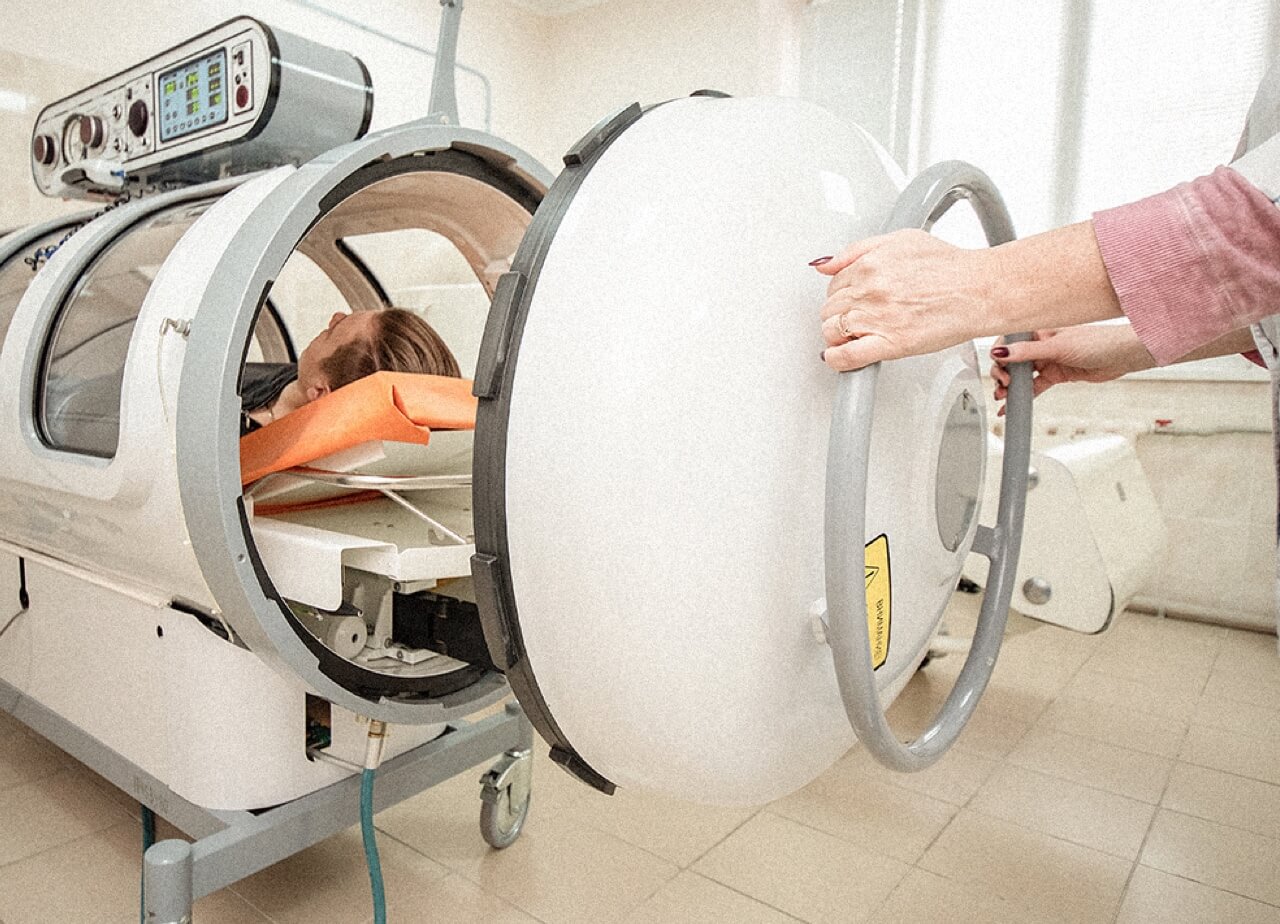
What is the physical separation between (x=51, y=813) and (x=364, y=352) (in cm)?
105

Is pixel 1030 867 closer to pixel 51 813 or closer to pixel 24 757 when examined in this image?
pixel 51 813

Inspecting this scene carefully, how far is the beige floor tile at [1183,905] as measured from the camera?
1411mm

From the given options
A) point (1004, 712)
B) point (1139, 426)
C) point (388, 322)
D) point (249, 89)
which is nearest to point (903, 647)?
point (388, 322)

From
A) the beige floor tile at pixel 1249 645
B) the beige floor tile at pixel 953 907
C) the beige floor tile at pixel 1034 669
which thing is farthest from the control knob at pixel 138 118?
the beige floor tile at pixel 1249 645

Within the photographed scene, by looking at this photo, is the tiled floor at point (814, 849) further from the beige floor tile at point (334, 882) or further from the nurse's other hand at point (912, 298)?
the nurse's other hand at point (912, 298)

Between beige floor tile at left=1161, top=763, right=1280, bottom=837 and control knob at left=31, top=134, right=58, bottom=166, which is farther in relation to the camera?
control knob at left=31, top=134, right=58, bottom=166

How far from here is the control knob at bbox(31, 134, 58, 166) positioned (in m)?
1.91

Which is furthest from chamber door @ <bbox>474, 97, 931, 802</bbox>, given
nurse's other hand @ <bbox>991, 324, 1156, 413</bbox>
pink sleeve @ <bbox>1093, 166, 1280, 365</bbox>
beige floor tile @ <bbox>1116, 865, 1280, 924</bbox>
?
beige floor tile @ <bbox>1116, 865, 1280, 924</bbox>

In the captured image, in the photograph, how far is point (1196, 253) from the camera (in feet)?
2.15

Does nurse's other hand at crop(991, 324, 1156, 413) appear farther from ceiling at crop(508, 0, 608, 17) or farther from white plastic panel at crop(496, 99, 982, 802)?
ceiling at crop(508, 0, 608, 17)

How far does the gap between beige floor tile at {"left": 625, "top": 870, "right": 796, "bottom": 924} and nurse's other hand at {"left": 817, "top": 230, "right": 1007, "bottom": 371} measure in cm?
102

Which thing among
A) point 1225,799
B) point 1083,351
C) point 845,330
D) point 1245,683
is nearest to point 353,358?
point 845,330

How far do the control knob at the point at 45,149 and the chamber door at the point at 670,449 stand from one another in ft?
5.52

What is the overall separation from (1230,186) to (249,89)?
4.69 ft
